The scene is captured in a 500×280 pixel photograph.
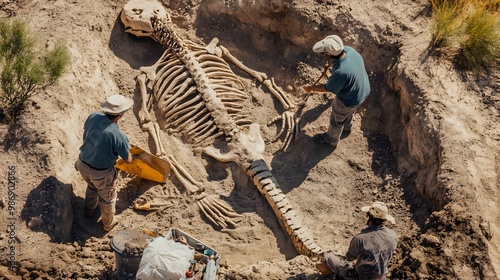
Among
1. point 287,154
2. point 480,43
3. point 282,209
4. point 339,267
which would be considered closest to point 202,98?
point 287,154

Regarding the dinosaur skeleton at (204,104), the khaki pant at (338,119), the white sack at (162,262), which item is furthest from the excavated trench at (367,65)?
the white sack at (162,262)

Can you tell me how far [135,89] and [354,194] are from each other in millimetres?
3570

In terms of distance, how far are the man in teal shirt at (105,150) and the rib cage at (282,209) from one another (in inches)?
73.0

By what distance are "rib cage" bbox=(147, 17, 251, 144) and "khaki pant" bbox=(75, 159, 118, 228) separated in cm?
176

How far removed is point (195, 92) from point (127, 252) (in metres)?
3.19

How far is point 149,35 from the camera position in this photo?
31.7 feet

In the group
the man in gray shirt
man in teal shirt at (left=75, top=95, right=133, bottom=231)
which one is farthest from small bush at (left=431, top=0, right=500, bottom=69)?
man in teal shirt at (left=75, top=95, right=133, bottom=231)

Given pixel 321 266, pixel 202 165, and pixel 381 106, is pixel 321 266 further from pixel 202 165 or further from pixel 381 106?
pixel 381 106

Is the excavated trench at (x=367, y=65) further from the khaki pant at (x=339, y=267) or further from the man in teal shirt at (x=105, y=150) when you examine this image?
the man in teal shirt at (x=105, y=150)

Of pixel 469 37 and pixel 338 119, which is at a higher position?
pixel 469 37

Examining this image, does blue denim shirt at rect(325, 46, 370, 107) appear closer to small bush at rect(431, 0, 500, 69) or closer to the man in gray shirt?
small bush at rect(431, 0, 500, 69)

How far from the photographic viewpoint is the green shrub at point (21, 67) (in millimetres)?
7910

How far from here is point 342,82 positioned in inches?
316

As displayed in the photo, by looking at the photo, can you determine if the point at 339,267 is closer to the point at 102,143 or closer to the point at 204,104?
the point at 102,143
